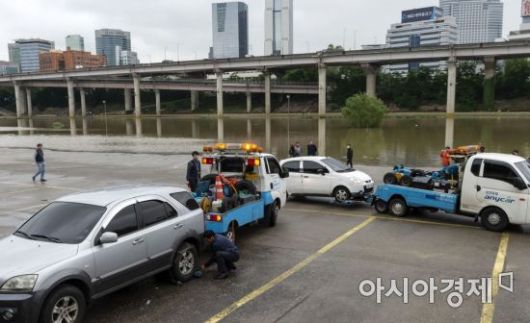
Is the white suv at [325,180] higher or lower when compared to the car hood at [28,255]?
lower

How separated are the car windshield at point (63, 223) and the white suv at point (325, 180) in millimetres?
9937

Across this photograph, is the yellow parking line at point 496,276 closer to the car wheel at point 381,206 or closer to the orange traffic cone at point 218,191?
the car wheel at point 381,206

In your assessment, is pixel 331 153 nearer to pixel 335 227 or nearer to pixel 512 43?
pixel 335 227

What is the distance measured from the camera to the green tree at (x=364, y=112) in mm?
58781

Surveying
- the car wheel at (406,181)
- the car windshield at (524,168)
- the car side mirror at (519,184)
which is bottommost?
the car wheel at (406,181)

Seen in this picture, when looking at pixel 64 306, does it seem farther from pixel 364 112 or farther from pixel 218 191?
pixel 364 112

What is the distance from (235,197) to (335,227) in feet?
10.8

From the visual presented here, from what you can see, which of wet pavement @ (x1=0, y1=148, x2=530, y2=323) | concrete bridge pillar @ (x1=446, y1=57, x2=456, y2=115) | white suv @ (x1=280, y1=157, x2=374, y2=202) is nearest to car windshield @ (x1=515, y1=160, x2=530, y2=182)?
wet pavement @ (x1=0, y1=148, x2=530, y2=323)

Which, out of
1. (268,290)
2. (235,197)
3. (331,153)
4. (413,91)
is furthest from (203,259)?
(413,91)

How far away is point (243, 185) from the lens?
11.8 metres

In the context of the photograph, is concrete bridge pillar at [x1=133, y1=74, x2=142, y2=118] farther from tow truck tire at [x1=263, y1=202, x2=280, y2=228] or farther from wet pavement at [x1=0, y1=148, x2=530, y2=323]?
tow truck tire at [x1=263, y1=202, x2=280, y2=228]

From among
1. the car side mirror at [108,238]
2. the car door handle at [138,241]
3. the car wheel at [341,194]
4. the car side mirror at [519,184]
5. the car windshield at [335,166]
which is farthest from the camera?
the car windshield at [335,166]

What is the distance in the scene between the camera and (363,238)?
1137 centimetres

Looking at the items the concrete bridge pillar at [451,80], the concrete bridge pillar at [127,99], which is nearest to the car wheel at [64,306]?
the concrete bridge pillar at [451,80]
